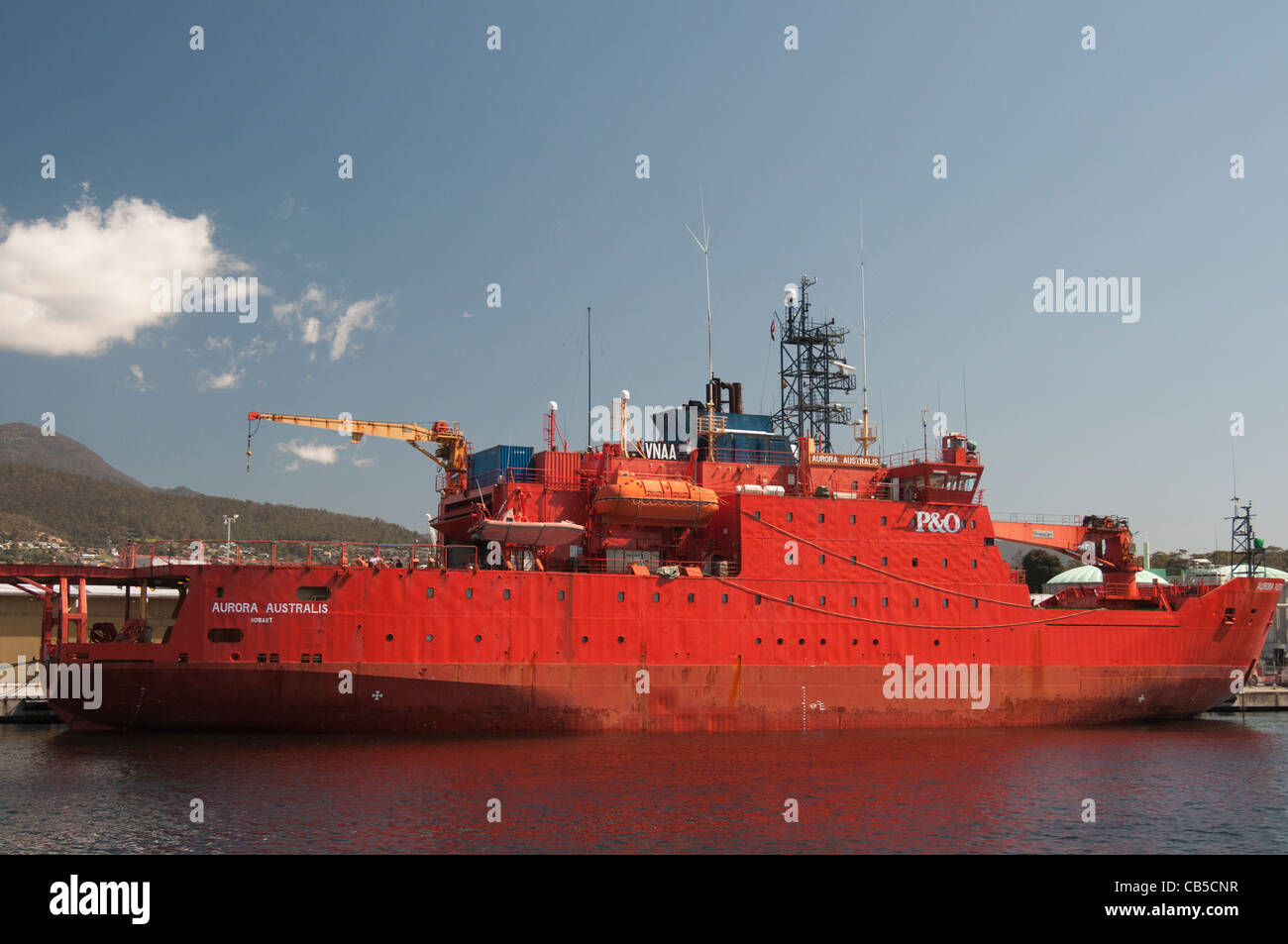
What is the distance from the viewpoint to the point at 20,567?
25.1m

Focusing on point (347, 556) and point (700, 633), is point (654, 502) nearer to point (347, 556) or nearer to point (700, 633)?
point (700, 633)

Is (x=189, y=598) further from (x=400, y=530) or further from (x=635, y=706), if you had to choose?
(x=400, y=530)

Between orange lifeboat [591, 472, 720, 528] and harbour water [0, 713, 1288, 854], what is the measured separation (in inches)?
237

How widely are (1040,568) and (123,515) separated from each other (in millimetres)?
99597

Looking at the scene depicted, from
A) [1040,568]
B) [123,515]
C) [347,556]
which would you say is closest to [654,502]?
Result: [347,556]

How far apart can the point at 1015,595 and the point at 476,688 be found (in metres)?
16.9

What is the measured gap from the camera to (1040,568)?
263 feet

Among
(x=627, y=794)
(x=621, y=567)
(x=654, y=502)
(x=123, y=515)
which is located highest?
(x=123, y=515)

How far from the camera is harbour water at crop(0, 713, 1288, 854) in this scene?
1639cm
